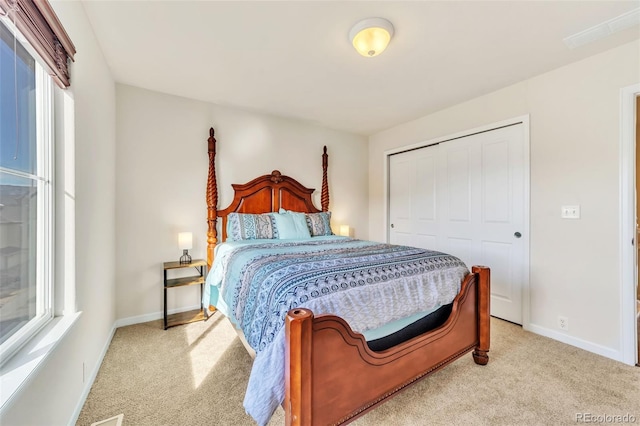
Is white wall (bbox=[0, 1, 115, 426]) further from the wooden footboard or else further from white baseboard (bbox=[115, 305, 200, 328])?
the wooden footboard

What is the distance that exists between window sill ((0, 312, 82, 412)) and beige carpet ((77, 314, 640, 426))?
0.60m

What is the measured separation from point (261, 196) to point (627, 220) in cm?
342

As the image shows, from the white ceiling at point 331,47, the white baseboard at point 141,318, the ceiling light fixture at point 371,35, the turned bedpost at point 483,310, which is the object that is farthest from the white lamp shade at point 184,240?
the turned bedpost at point 483,310

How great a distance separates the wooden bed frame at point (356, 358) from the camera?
1.12 metres

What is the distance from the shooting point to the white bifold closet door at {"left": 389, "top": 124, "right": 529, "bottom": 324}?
107 inches

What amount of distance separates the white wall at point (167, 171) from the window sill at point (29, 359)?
Result: 60.1 inches

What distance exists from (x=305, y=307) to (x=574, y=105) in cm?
286

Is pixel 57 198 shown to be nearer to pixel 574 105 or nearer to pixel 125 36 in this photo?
pixel 125 36

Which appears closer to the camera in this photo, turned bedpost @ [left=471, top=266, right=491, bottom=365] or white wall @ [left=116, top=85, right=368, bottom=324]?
turned bedpost @ [left=471, top=266, right=491, bottom=365]

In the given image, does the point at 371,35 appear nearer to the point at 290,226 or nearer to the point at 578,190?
the point at 290,226

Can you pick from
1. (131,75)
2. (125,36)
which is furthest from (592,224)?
(131,75)

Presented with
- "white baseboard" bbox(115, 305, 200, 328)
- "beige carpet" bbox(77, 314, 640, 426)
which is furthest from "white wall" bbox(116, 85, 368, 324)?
"beige carpet" bbox(77, 314, 640, 426)

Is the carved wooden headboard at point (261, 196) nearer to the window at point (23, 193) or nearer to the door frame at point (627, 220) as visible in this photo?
the window at point (23, 193)

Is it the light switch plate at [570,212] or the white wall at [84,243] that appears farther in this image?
the light switch plate at [570,212]
